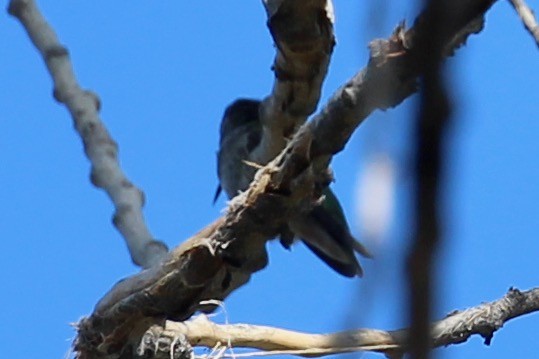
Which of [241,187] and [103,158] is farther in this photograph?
[241,187]

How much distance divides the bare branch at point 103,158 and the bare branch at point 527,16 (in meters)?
0.72

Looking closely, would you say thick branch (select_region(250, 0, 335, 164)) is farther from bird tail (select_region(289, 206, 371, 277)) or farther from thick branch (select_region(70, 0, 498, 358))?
bird tail (select_region(289, 206, 371, 277))

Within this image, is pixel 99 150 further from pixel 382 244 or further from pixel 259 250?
pixel 382 244

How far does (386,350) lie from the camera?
5.68ft

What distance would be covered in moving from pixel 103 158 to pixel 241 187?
23.6 inches

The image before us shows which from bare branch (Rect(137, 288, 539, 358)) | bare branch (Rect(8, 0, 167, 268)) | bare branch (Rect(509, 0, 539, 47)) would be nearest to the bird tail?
bare branch (Rect(137, 288, 539, 358))

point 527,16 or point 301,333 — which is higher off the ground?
point 527,16

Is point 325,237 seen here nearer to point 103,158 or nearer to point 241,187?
point 241,187

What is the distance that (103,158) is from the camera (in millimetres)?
1805

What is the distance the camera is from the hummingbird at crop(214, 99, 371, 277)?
2.45 metres

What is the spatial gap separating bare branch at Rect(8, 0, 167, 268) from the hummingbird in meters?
0.59

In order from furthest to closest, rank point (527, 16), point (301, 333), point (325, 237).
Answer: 1. point (325, 237)
2. point (301, 333)
3. point (527, 16)

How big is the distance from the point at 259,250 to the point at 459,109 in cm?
136

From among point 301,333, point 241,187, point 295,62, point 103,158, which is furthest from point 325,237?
point 295,62
